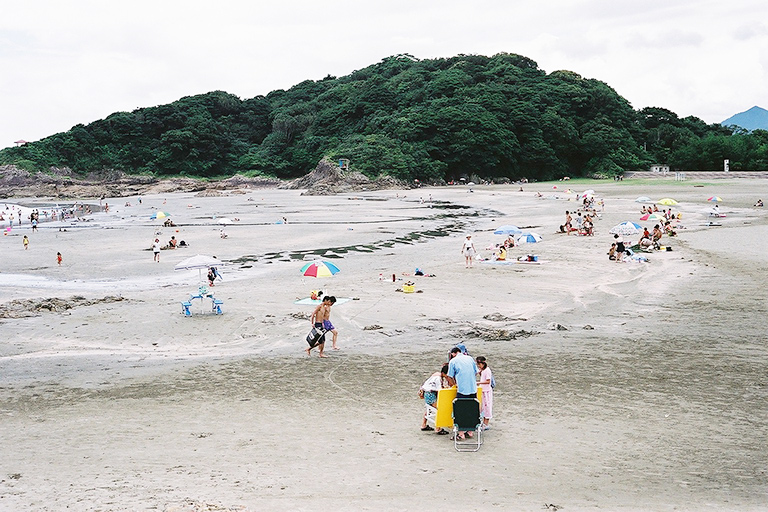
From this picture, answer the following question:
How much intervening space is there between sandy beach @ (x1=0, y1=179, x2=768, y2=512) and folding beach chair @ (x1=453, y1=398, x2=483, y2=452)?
25 centimetres

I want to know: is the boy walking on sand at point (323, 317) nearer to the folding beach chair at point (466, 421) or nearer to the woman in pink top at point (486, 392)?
the woman in pink top at point (486, 392)

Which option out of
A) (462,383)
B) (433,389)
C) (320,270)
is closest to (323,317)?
(320,270)

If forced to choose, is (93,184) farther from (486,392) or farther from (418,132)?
(486,392)

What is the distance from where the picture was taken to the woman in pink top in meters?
9.36

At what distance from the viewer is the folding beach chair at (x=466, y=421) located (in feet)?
28.5

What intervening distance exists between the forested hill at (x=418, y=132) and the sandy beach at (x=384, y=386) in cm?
6463

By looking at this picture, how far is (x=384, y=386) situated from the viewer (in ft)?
37.2

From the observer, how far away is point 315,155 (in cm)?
10706

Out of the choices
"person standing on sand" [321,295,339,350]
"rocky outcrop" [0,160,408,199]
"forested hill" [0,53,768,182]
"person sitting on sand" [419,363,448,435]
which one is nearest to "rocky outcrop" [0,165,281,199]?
"rocky outcrop" [0,160,408,199]

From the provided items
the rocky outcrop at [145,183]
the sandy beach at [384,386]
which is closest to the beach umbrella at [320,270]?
the sandy beach at [384,386]

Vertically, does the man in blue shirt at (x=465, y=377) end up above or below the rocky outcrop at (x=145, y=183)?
below

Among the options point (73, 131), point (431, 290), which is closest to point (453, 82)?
point (73, 131)

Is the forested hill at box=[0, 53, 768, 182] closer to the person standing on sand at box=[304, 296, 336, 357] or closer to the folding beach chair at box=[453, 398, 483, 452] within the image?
the person standing on sand at box=[304, 296, 336, 357]

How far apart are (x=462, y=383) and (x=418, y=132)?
8511 centimetres
